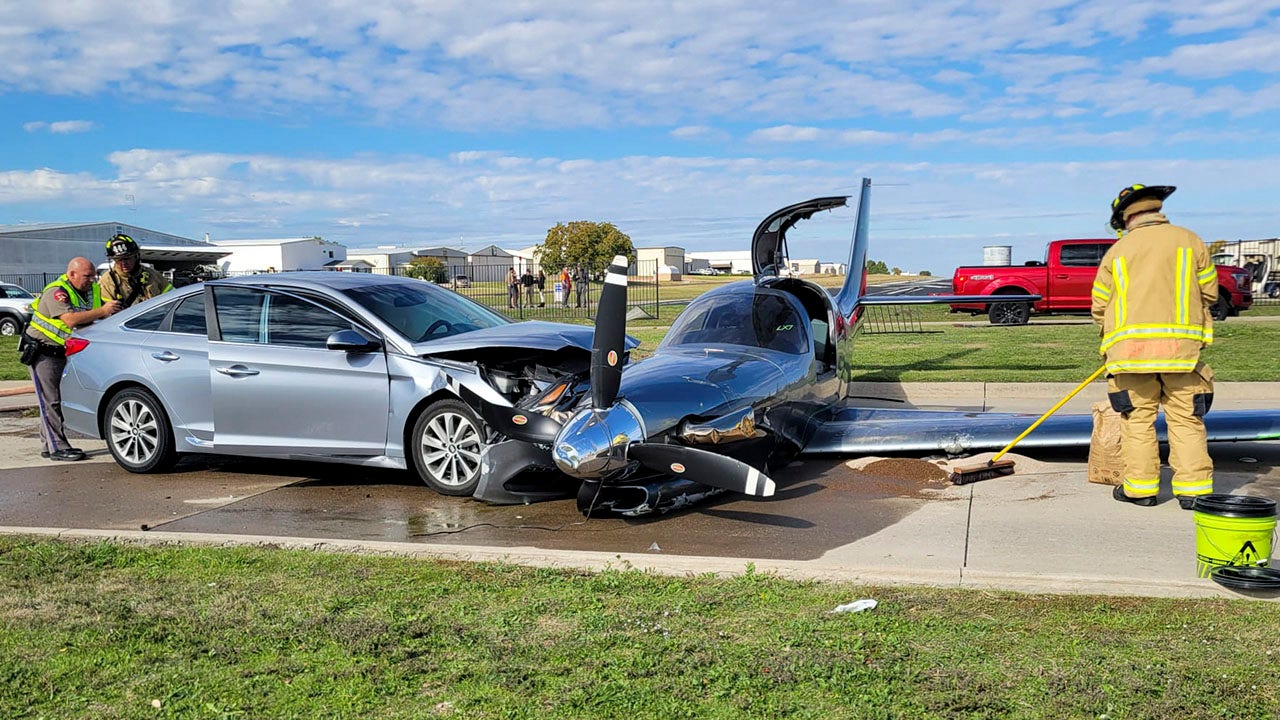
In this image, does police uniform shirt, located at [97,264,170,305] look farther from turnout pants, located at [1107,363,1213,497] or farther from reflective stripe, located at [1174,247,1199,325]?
reflective stripe, located at [1174,247,1199,325]

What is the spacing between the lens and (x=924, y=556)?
5.64 metres

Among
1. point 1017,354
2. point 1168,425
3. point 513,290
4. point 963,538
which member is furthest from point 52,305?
point 513,290

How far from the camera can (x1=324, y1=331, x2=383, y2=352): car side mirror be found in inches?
299

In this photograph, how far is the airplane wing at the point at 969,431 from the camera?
309 inches

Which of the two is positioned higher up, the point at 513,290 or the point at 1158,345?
the point at 513,290

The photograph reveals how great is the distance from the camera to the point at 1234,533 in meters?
4.92

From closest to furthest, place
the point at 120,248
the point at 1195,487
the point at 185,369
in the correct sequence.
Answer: the point at 1195,487 → the point at 185,369 → the point at 120,248

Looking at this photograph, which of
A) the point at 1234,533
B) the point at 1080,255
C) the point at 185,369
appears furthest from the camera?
the point at 1080,255

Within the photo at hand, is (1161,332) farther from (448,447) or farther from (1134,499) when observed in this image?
(448,447)

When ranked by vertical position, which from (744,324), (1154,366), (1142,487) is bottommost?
(1142,487)

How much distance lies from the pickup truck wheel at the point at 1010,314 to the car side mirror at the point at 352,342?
71.1 ft

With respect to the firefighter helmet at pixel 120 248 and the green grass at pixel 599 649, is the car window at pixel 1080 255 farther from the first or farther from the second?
the green grass at pixel 599 649

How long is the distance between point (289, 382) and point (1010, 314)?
22.3m

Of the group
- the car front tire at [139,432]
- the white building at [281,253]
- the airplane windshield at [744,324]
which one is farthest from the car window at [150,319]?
the white building at [281,253]
